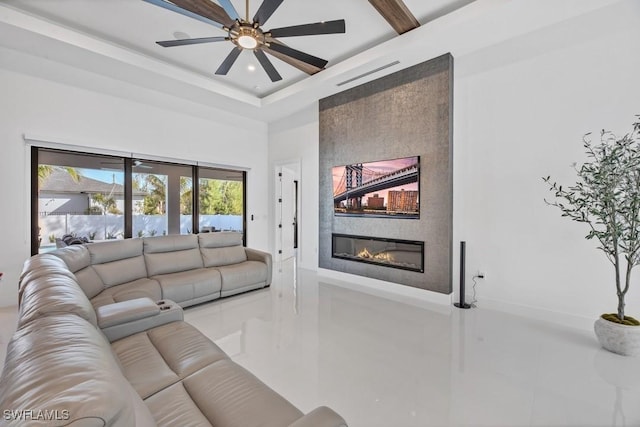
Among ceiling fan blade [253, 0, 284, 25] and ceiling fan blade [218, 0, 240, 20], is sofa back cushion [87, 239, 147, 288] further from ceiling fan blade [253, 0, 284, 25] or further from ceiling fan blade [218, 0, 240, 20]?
ceiling fan blade [253, 0, 284, 25]

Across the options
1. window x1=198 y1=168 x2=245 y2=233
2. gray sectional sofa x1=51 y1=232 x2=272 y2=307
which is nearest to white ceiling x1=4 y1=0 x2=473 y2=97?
window x1=198 y1=168 x2=245 y2=233

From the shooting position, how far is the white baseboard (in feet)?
12.9

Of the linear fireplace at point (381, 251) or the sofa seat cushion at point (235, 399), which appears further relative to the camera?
the linear fireplace at point (381, 251)

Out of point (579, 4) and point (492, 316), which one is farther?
point (492, 316)

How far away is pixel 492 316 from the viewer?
11.4 feet

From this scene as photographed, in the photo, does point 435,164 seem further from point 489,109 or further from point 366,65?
point 366,65

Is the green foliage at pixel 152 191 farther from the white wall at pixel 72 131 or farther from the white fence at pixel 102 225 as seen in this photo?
the white wall at pixel 72 131

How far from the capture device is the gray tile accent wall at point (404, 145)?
3.92 metres

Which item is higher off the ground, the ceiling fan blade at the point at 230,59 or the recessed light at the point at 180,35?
the recessed light at the point at 180,35

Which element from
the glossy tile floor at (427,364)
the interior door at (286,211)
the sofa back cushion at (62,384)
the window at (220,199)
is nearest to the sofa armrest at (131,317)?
the glossy tile floor at (427,364)

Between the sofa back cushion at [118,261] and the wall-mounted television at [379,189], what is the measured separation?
3.31 meters

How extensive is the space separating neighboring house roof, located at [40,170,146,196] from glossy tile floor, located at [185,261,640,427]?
9.55 ft

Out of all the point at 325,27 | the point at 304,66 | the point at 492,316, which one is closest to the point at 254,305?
the point at 492,316

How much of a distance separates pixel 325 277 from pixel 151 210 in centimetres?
369
